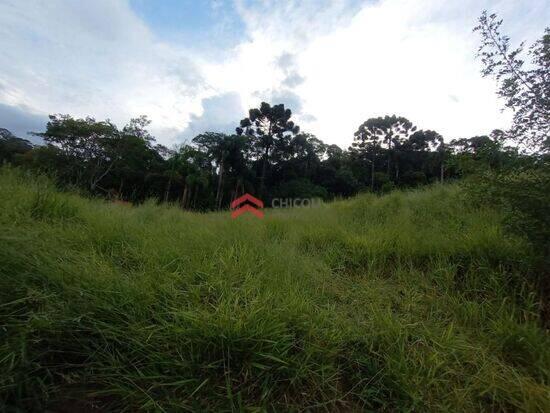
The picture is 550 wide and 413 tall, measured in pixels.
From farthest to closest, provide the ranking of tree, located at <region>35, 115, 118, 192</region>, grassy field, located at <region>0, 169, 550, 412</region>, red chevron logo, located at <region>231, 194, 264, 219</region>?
tree, located at <region>35, 115, 118, 192</region> → red chevron logo, located at <region>231, 194, 264, 219</region> → grassy field, located at <region>0, 169, 550, 412</region>

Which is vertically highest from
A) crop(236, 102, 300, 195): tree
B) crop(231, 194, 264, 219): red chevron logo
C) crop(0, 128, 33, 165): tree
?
crop(236, 102, 300, 195): tree

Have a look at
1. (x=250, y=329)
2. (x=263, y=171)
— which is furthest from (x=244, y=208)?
(x=263, y=171)

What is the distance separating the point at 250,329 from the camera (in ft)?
4.70

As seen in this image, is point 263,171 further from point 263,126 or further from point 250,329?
point 250,329

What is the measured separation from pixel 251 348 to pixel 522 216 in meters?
2.30

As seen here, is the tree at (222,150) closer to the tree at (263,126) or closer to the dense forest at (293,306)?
the tree at (263,126)

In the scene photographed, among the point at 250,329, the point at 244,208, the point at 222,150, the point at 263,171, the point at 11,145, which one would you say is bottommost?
the point at 250,329

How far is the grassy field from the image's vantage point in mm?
1264

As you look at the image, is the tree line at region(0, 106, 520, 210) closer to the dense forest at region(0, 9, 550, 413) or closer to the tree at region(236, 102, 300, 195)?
the tree at region(236, 102, 300, 195)

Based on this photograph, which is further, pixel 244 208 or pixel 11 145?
pixel 11 145

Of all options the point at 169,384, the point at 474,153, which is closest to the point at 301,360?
the point at 169,384

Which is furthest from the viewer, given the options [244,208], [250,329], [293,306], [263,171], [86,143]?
[263,171]

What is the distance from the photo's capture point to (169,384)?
122 centimetres

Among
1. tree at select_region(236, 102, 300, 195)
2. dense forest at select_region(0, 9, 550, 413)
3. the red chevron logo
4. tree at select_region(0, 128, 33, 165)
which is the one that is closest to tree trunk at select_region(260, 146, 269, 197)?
tree at select_region(236, 102, 300, 195)
